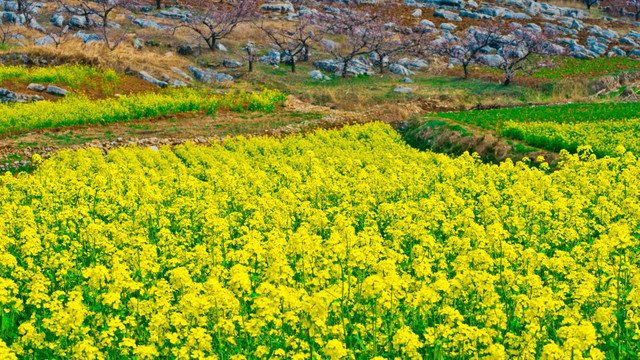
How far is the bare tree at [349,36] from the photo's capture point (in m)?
55.8

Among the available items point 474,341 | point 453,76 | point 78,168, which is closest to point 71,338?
point 474,341

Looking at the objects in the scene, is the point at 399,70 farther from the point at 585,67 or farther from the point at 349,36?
the point at 585,67

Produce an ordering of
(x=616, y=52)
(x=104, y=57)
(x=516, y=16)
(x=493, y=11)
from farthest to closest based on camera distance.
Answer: (x=516, y=16) < (x=493, y=11) < (x=616, y=52) < (x=104, y=57)

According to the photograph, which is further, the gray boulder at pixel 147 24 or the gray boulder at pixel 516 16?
the gray boulder at pixel 516 16

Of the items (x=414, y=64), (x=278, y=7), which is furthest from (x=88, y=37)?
(x=278, y=7)

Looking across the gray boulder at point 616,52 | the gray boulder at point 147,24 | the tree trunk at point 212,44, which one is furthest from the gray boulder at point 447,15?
the gray boulder at point 147,24

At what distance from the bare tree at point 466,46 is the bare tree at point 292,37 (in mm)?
14059

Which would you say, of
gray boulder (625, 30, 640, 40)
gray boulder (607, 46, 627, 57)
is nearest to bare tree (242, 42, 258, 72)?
gray boulder (607, 46, 627, 57)

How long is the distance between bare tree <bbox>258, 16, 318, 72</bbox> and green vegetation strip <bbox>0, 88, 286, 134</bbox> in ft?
52.7

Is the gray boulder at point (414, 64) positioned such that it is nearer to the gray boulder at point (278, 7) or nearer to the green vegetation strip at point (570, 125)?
the gray boulder at point (278, 7)

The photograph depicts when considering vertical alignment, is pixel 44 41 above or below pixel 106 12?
below

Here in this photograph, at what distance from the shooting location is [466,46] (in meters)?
58.1

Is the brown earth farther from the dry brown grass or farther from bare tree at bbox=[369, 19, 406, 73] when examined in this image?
bare tree at bbox=[369, 19, 406, 73]

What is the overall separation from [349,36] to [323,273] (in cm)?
5190
